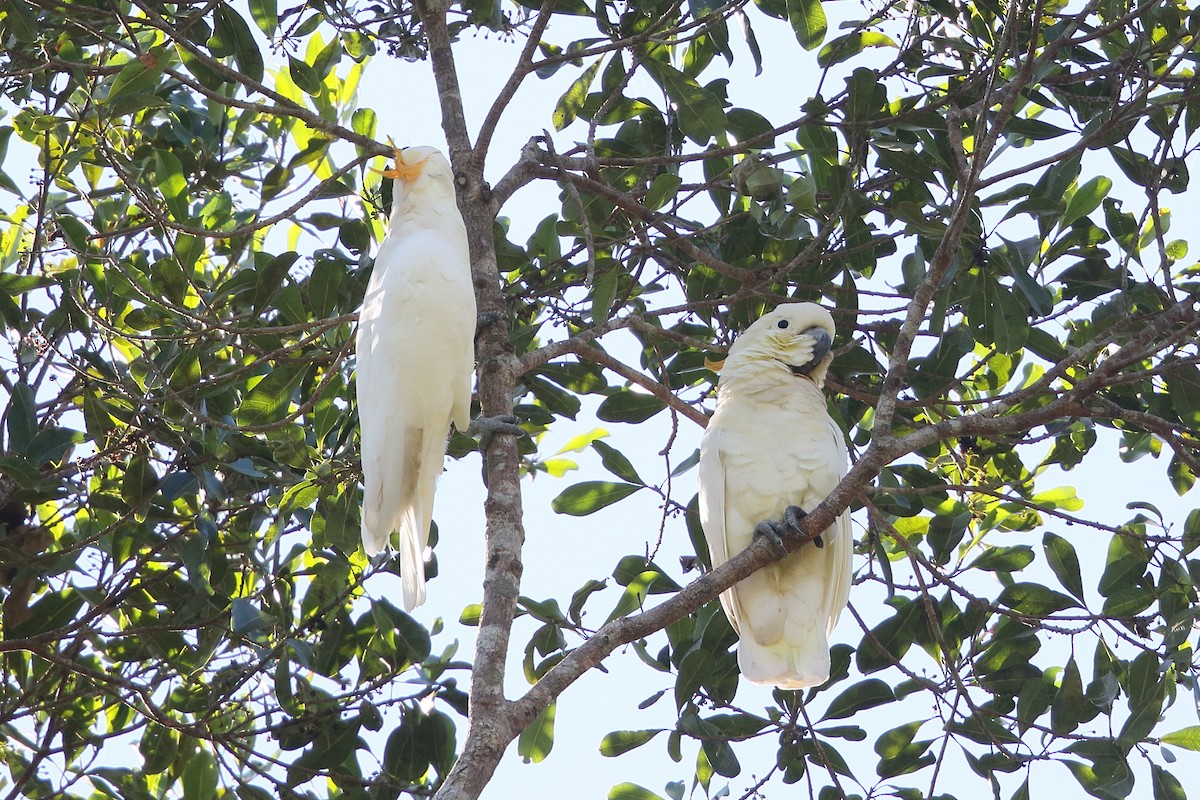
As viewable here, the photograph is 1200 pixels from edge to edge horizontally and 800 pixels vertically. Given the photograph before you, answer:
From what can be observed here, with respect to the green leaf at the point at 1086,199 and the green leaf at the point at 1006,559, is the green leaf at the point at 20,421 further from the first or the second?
the green leaf at the point at 1086,199

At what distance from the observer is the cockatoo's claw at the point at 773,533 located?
322cm

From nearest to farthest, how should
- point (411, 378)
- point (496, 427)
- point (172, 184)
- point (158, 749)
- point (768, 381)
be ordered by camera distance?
1. point (496, 427)
2. point (411, 378)
3. point (172, 184)
4. point (768, 381)
5. point (158, 749)

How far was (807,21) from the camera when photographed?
3.30 meters

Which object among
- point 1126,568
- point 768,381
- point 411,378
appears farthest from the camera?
point 768,381

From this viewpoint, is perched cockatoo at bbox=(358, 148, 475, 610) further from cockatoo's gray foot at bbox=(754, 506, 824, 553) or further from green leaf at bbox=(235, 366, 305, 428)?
cockatoo's gray foot at bbox=(754, 506, 824, 553)

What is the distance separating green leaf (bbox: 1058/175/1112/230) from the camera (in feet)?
11.5

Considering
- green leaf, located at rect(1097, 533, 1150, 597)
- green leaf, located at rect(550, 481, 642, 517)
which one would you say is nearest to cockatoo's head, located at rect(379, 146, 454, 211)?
green leaf, located at rect(550, 481, 642, 517)

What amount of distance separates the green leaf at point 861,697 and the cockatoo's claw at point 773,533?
1.83ft

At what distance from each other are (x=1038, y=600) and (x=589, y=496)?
4.53ft

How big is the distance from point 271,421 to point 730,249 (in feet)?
4.97

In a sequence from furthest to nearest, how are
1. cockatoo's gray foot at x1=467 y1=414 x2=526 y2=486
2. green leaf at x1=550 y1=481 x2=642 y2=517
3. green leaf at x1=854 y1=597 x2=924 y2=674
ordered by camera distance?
green leaf at x1=550 y1=481 x2=642 y2=517, green leaf at x1=854 y1=597 x2=924 y2=674, cockatoo's gray foot at x1=467 y1=414 x2=526 y2=486

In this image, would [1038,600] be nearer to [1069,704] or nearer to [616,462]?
[1069,704]

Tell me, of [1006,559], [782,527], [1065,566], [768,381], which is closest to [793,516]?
[782,527]

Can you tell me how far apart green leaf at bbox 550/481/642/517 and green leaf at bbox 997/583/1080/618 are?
3.93 feet
